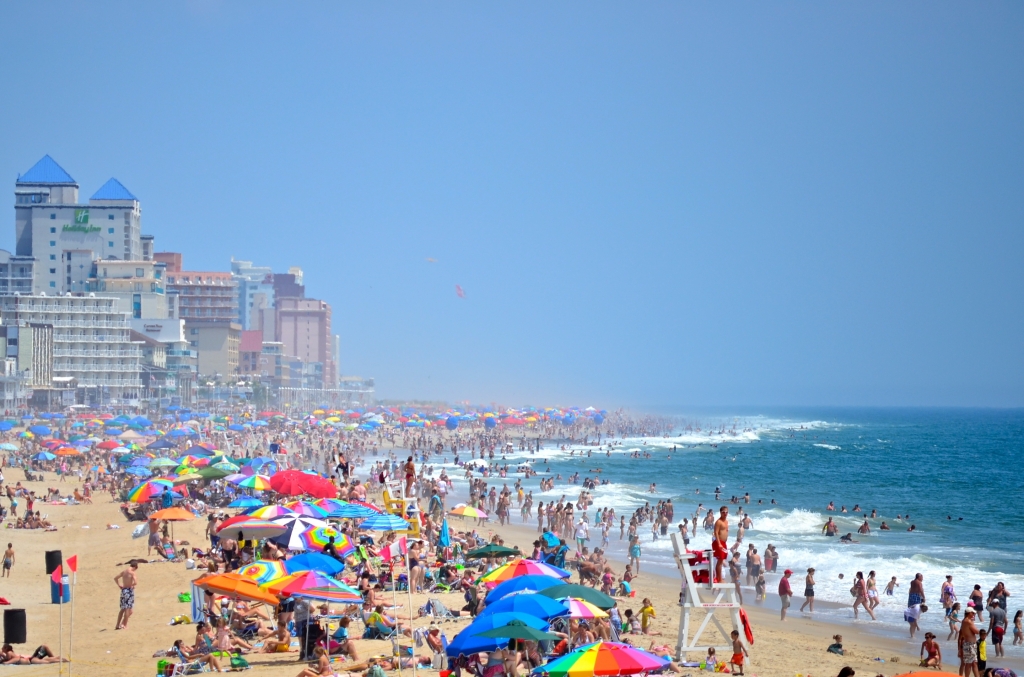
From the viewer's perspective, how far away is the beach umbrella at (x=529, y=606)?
42.9 feet

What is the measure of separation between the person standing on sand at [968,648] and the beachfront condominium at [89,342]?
8994 cm

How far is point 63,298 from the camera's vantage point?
321ft

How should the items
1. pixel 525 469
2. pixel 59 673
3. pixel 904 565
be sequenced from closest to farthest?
pixel 59 673, pixel 904 565, pixel 525 469

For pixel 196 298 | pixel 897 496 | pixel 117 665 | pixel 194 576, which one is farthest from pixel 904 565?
pixel 196 298

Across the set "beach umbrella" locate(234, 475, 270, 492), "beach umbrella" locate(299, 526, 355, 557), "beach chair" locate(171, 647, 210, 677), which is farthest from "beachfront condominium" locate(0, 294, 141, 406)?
"beach chair" locate(171, 647, 210, 677)

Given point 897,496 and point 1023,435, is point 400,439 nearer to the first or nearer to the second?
point 897,496

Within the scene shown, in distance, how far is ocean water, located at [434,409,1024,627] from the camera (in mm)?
28156

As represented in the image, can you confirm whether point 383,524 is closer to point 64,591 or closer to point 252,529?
point 252,529

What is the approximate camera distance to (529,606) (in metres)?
13.2

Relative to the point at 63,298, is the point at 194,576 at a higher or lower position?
lower

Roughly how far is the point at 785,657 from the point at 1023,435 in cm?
12595

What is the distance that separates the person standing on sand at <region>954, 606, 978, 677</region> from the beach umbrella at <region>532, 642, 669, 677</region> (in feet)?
20.8

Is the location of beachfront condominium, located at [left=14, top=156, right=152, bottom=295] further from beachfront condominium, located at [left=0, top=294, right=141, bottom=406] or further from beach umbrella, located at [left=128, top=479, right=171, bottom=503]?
beach umbrella, located at [left=128, top=479, right=171, bottom=503]

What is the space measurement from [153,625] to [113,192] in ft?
398
